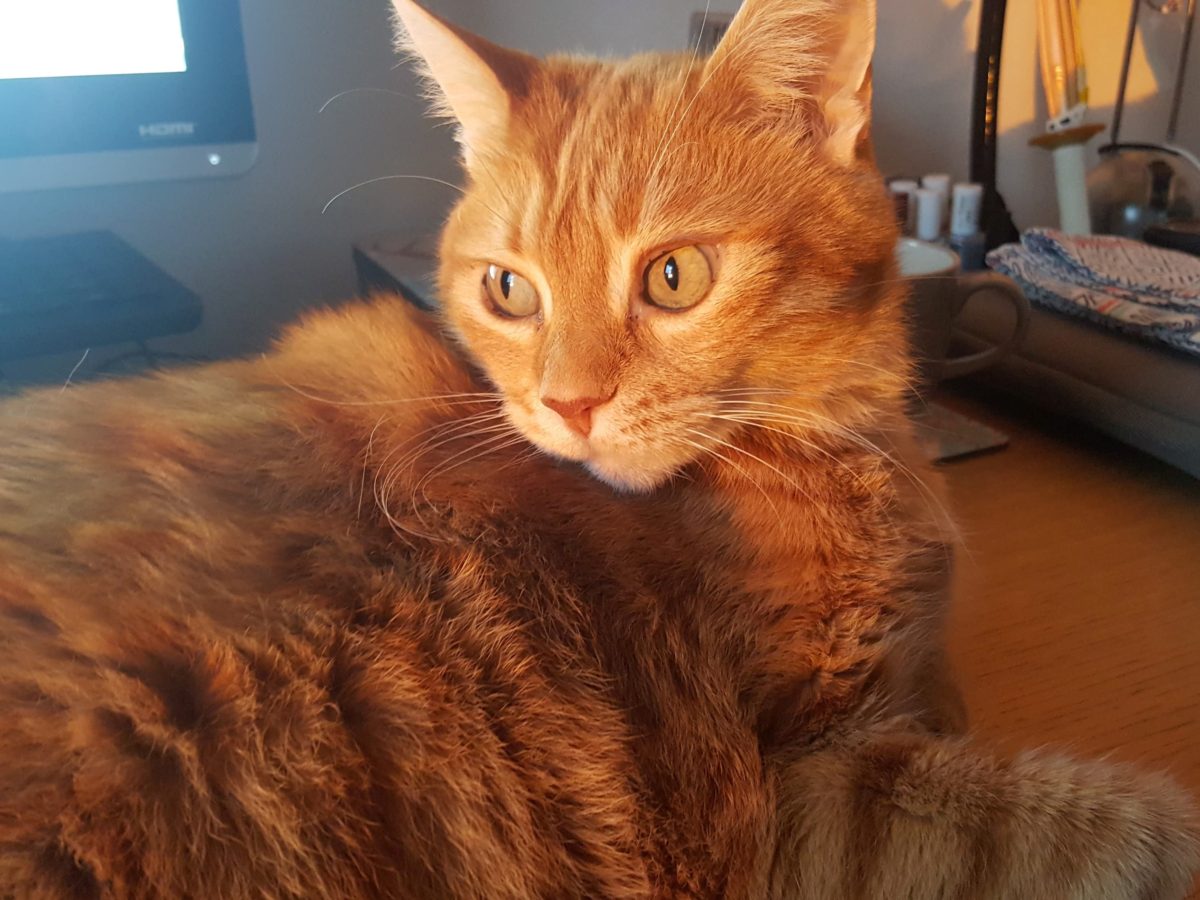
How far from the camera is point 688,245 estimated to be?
2.54ft

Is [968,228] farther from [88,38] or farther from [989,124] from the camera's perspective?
[88,38]

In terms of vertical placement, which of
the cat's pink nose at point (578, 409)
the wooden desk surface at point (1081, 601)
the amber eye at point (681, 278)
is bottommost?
the wooden desk surface at point (1081, 601)

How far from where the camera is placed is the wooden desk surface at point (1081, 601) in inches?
31.5

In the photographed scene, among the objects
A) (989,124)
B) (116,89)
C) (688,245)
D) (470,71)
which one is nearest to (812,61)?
(688,245)

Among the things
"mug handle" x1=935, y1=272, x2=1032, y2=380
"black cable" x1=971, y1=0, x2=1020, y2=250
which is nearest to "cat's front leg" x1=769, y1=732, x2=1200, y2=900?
"mug handle" x1=935, y1=272, x2=1032, y2=380

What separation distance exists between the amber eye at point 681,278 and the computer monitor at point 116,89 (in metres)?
0.86

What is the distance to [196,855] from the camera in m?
0.51

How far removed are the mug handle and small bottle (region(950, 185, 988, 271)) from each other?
1.52 ft

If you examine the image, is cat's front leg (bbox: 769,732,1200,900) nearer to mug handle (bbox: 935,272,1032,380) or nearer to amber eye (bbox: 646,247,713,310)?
amber eye (bbox: 646,247,713,310)

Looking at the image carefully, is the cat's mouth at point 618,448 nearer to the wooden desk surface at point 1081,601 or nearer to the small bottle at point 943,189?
the wooden desk surface at point 1081,601

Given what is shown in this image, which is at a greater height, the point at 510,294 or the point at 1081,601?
the point at 510,294

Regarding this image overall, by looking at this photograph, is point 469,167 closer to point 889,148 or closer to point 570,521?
point 570,521

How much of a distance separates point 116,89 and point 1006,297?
4.25 ft

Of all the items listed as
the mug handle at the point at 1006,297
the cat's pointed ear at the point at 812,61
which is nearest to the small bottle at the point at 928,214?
the mug handle at the point at 1006,297
